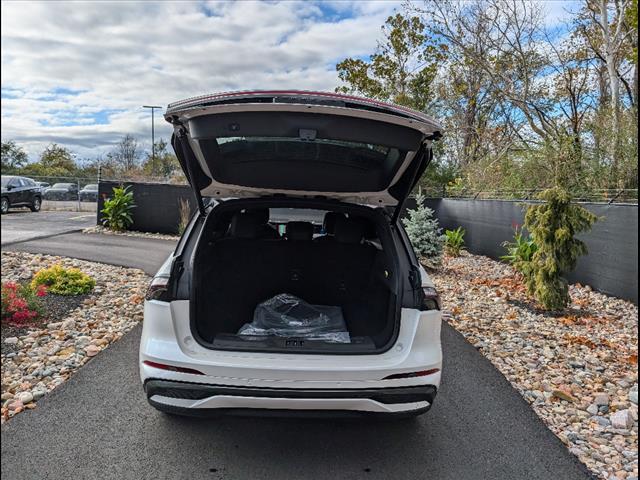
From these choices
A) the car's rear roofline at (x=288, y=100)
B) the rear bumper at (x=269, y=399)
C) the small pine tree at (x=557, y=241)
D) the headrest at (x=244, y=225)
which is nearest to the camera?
the car's rear roofline at (x=288, y=100)

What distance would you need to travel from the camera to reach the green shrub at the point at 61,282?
5.75 m

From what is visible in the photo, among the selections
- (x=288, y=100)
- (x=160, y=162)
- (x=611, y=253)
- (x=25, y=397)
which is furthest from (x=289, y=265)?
(x=160, y=162)

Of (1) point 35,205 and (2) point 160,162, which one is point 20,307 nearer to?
(1) point 35,205

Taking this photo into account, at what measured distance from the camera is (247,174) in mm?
3260

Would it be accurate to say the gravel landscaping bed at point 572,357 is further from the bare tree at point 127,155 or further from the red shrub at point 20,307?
the bare tree at point 127,155

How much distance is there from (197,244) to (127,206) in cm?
1168

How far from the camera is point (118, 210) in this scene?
13391mm

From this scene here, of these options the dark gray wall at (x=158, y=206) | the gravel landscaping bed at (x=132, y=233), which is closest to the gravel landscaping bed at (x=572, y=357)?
the gravel landscaping bed at (x=132, y=233)

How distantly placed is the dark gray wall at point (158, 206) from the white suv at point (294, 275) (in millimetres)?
10216

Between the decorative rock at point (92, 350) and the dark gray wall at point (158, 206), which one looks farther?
the dark gray wall at point (158, 206)

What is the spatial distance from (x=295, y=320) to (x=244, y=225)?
2.63 feet

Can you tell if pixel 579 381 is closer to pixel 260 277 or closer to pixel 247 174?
pixel 260 277

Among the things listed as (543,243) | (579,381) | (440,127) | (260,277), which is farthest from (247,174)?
(543,243)

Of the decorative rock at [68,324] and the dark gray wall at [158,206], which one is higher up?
the dark gray wall at [158,206]
